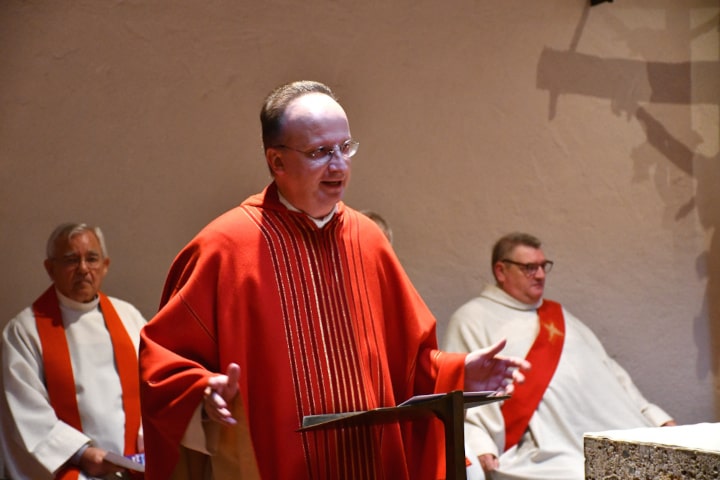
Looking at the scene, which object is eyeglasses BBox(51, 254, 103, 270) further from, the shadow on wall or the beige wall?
the shadow on wall

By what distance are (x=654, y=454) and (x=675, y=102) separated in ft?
19.3

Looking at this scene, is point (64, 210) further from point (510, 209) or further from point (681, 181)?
point (681, 181)

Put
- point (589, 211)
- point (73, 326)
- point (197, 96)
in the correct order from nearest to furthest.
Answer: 1. point (73, 326)
2. point (197, 96)
3. point (589, 211)

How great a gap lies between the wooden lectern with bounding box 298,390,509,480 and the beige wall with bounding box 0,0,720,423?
385 centimetres

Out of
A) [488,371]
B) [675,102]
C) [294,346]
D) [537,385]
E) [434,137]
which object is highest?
[675,102]

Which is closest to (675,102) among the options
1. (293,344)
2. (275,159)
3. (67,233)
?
(67,233)

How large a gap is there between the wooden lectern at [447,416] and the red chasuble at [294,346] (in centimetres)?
27

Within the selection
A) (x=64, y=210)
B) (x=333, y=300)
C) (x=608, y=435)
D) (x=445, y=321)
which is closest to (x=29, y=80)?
(x=64, y=210)

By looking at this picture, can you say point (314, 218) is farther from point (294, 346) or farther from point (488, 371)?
point (488, 371)

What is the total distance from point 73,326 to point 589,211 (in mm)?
3852

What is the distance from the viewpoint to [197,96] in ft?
20.4

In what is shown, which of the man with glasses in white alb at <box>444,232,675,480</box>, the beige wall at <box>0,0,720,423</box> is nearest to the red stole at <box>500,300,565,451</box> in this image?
the man with glasses in white alb at <box>444,232,675,480</box>

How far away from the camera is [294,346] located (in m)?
2.82

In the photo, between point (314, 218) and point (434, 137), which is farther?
point (434, 137)
